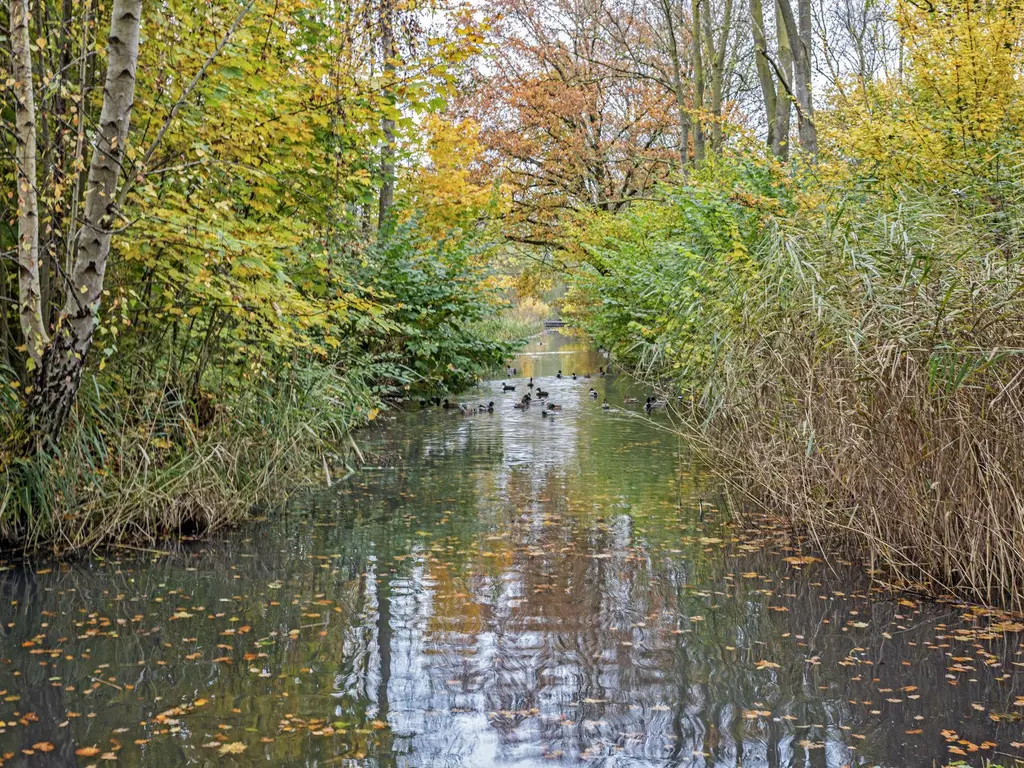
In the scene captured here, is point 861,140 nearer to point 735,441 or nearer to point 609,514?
point 735,441

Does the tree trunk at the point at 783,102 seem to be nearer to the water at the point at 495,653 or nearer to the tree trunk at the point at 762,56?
the tree trunk at the point at 762,56

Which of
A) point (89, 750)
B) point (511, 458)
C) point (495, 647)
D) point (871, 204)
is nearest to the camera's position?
point (89, 750)

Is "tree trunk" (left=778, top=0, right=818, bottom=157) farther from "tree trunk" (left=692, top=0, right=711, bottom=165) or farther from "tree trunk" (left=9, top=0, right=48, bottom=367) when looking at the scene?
"tree trunk" (left=9, top=0, right=48, bottom=367)

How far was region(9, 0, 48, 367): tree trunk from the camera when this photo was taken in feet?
21.2

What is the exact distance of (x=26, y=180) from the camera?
655cm

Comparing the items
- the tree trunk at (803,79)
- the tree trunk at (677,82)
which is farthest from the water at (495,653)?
the tree trunk at (677,82)

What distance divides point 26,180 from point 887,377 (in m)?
5.62

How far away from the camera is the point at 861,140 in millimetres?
10852

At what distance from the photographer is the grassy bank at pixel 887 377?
6141 mm

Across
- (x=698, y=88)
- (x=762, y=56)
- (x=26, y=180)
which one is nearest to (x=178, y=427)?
(x=26, y=180)

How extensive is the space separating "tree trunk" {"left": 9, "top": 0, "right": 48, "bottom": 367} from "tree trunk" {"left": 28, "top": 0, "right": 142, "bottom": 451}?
6.5 inches

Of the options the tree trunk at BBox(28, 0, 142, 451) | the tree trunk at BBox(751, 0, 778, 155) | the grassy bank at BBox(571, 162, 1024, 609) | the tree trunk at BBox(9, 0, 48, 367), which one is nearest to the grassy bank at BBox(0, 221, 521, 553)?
the tree trunk at BBox(28, 0, 142, 451)

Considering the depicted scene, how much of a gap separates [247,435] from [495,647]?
386 centimetres

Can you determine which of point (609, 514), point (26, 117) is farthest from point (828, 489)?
point (26, 117)
